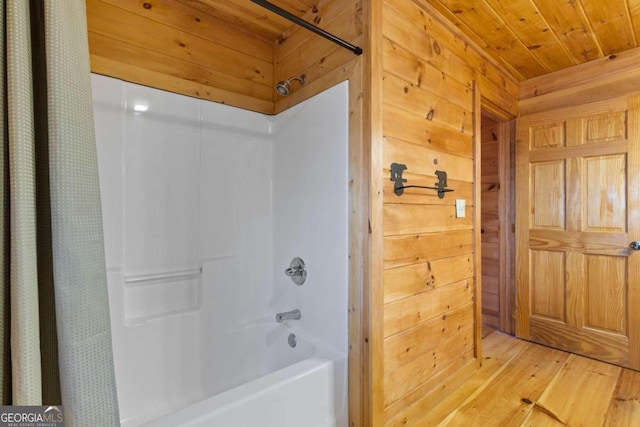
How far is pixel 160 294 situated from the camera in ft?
5.49

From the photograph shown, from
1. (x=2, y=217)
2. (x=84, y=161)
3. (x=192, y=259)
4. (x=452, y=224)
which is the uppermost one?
(x=84, y=161)

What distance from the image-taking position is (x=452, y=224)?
6.29ft

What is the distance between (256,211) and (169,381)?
109 centimetres

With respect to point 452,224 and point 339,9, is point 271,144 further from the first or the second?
point 452,224

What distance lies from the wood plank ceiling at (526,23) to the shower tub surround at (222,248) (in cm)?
55

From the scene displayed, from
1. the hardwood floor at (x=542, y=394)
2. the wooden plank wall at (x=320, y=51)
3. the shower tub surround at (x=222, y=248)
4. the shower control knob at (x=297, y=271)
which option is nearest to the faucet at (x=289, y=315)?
the shower tub surround at (x=222, y=248)

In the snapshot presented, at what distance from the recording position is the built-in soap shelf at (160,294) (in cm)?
158

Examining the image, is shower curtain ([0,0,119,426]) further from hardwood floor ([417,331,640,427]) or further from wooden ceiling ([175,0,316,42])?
hardwood floor ([417,331,640,427])

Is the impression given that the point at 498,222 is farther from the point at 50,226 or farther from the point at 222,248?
the point at 50,226

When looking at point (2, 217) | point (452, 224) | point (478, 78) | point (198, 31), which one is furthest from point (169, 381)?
point (478, 78)

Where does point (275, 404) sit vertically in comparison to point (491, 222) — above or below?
below

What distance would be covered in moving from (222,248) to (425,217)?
125 cm

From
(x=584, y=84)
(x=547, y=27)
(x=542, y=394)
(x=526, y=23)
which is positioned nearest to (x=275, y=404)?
(x=542, y=394)

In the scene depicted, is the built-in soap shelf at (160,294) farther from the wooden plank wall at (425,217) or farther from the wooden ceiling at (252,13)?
the wooden ceiling at (252,13)
